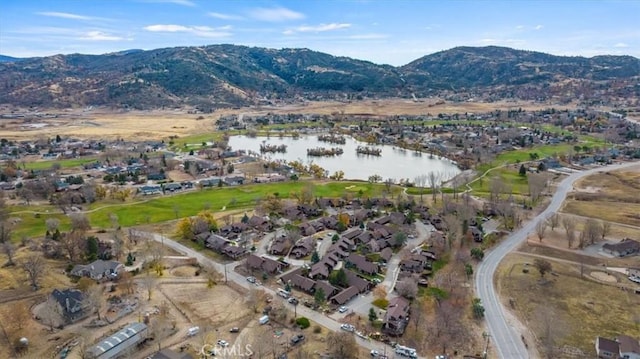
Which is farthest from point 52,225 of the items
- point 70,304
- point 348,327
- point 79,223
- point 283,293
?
point 348,327

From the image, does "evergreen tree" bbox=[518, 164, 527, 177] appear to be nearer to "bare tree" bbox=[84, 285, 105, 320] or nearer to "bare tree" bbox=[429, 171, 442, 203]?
"bare tree" bbox=[429, 171, 442, 203]

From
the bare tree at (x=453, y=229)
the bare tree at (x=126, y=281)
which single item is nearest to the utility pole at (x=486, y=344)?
the bare tree at (x=453, y=229)

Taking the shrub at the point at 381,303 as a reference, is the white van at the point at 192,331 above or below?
above

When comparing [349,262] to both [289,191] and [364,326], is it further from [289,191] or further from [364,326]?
[289,191]

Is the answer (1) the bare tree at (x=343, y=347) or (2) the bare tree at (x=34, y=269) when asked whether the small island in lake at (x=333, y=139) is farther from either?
(1) the bare tree at (x=343, y=347)

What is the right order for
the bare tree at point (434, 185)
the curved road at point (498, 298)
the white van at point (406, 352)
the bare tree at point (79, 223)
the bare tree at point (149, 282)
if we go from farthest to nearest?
the bare tree at point (434, 185) < the bare tree at point (79, 223) < the bare tree at point (149, 282) < the curved road at point (498, 298) < the white van at point (406, 352)
